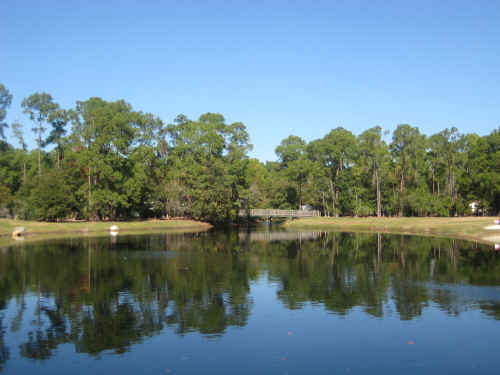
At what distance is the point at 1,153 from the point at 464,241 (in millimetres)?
79777

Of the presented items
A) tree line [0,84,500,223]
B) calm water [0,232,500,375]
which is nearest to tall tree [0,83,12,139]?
tree line [0,84,500,223]

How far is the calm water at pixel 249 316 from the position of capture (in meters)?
A: 14.6

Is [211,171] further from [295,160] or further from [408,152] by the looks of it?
[408,152]

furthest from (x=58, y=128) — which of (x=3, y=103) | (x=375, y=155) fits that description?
(x=375, y=155)

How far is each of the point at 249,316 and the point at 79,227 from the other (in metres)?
54.0

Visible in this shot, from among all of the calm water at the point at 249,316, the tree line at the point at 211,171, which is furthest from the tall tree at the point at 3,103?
the calm water at the point at 249,316

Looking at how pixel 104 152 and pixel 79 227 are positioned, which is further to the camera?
pixel 104 152

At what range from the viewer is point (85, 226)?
68812mm

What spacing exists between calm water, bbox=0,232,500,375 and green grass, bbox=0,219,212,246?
973 inches

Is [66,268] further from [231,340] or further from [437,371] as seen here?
[437,371]

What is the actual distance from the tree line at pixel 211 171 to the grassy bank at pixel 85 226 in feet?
11.6

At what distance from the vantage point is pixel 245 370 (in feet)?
45.6

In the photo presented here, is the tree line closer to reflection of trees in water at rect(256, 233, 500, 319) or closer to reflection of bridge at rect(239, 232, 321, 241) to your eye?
reflection of bridge at rect(239, 232, 321, 241)

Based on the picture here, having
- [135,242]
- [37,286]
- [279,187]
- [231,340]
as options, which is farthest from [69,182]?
[231,340]
